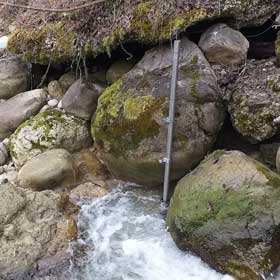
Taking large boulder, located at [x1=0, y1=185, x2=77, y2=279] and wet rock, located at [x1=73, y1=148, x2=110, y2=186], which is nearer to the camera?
large boulder, located at [x1=0, y1=185, x2=77, y2=279]

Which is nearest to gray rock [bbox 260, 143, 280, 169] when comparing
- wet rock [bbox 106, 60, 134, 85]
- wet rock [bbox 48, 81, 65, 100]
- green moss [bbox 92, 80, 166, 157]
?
green moss [bbox 92, 80, 166, 157]

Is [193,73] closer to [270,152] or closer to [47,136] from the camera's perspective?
[270,152]

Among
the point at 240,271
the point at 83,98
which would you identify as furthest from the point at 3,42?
the point at 240,271

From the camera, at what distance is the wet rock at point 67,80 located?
5.68m

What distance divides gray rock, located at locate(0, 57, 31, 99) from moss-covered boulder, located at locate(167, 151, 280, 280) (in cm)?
361

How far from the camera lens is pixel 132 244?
12.5 feet

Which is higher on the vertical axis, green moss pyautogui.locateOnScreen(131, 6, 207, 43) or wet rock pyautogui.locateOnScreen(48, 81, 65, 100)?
green moss pyautogui.locateOnScreen(131, 6, 207, 43)

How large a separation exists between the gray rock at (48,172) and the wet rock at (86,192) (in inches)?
7.1

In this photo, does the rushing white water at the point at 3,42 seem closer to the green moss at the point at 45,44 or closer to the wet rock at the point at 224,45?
the green moss at the point at 45,44

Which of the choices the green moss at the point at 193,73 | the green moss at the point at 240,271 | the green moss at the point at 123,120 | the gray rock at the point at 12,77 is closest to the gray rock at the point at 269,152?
the green moss at the point at 193,73

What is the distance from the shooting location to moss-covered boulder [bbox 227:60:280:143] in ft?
13.0

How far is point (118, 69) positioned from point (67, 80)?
99 cm

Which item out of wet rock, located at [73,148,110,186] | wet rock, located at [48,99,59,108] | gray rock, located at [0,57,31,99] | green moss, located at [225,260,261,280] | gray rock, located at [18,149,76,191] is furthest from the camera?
gray rock, located at [0,57,31,99]

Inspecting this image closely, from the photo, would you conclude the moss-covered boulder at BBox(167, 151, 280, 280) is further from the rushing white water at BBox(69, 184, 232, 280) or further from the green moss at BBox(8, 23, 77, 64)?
the green moss at BBox(8, 23, 77, 64)
